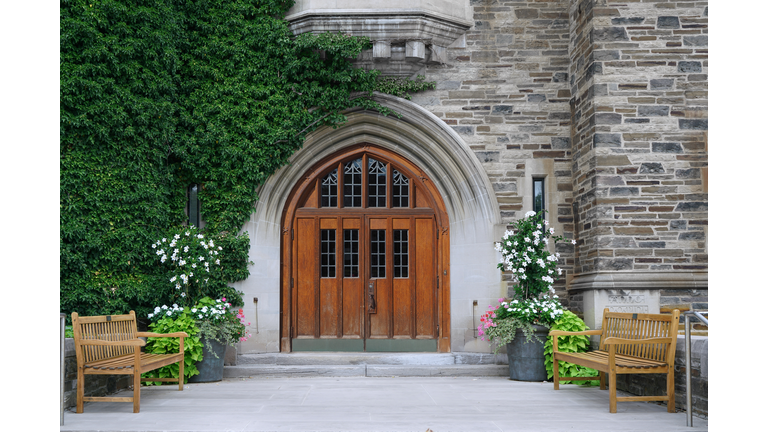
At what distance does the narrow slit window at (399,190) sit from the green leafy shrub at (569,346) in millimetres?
2554

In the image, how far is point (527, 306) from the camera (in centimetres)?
687

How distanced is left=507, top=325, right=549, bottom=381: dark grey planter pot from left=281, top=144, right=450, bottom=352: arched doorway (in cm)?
134

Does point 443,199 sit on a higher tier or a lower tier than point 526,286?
higher

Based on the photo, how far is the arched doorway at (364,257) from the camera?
8.07 metres

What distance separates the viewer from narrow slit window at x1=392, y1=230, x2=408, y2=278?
8195mm

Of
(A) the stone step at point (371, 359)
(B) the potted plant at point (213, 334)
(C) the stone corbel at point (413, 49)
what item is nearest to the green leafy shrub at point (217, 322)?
(B) the potted plant at point (213, 334)

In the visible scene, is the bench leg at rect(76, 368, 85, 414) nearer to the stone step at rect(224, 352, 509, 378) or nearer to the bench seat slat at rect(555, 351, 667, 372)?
the stone step at rect(224, 352, 509, 378)

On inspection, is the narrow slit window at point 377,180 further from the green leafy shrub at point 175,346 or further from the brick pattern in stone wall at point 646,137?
the green leafy shrub at point 175,346

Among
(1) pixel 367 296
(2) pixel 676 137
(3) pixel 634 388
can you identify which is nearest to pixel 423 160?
(1) pixel 367 296

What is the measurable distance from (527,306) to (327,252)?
8.74 feet

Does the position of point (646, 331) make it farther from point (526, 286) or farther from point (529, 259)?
point (526, 286)

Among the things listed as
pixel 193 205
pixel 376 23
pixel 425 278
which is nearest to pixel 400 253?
pixel 425 278

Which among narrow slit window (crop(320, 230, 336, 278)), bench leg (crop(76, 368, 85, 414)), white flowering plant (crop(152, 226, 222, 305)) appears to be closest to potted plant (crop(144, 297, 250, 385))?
white flowering plant (crop(152, 226, 222, 305))

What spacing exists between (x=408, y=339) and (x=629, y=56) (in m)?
4.25
